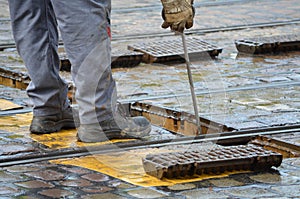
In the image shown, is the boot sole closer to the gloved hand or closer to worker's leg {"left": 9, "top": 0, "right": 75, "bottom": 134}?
worker's leg {"left": 9, "top": 0, "right": 75, "bottom": 134}

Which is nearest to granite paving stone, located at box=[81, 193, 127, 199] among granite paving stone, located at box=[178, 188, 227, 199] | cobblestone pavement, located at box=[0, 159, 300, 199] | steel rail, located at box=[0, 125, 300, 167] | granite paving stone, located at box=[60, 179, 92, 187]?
cobblestone pavement, located at box=[0, 159, 300, 199]

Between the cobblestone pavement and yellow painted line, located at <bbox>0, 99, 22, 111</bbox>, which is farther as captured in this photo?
yellow painted line, located at <bbox>0, 99, 22, 111</bbox>

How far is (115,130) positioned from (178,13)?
713mm

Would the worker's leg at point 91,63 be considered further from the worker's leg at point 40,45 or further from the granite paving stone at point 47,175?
the granite paving stone at point 47,175

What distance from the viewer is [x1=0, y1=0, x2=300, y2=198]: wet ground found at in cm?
366

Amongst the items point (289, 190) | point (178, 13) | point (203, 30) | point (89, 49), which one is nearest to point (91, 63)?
point (89, 49)

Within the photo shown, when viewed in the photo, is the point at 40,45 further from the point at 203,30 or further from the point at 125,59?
the point at 203,30

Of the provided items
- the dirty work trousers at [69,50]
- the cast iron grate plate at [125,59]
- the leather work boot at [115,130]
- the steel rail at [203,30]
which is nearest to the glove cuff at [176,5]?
the dirty work trousers at [69,50]

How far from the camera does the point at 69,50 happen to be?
4.39m

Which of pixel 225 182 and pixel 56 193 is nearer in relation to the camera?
pixel 56 193

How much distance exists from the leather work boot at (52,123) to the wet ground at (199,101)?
Result: 7 centimetres

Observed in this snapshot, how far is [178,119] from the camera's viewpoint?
4871 mm

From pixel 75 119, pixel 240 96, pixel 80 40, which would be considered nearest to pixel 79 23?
pixel 80 40

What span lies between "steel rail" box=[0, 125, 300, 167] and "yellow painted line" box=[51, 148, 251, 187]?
0.21 feet
